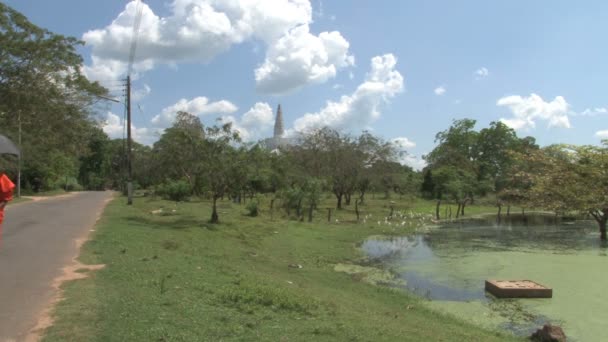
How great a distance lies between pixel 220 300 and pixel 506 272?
11.0 m

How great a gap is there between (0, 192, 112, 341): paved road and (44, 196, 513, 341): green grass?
1.30 ft

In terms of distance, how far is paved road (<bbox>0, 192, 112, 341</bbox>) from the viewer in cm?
641

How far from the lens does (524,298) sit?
11.7 meters

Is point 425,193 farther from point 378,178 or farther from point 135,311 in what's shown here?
point 135,311

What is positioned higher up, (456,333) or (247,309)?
(247,309)

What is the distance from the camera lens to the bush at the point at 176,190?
3533cm

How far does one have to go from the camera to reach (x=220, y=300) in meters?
7.95

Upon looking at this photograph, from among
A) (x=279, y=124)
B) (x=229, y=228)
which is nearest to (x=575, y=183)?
(x=229, y=228)

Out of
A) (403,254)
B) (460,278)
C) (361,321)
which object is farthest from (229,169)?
(361,321)

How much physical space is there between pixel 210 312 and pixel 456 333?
4.22m

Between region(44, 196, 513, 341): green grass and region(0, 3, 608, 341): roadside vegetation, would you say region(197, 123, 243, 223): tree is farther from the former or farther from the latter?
region(44, 196, 513, 341): green grass

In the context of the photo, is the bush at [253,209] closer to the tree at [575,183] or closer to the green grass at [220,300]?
the green grass at [220,300]

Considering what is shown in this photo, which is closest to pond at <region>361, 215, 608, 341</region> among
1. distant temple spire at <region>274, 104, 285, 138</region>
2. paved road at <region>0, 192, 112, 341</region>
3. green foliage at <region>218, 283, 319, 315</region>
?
green foliage at <region>218, 283, 319, 315</region>

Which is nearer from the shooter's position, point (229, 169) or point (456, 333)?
point (456, 333)
